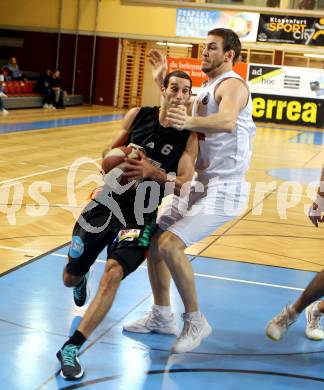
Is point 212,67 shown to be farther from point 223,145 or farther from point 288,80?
point 288,80

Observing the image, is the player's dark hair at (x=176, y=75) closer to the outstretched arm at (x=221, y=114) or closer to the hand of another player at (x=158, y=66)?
the outstretched arm at (x=221, y=114)

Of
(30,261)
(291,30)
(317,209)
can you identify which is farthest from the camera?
(291,30)

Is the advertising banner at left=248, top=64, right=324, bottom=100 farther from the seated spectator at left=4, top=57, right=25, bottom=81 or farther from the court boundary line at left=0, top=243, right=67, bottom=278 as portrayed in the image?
the court boundary line at left=0, top=243, right=67, bottom=278

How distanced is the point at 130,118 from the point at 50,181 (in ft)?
19.2

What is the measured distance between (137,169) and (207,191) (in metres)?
0.66

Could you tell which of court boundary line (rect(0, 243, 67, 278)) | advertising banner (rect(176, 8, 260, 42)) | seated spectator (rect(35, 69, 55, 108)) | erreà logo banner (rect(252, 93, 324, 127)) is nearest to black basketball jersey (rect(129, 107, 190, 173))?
court boundary line (rect(0, 243, 67, 278))

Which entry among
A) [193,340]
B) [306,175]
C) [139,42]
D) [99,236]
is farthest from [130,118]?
[139,42]

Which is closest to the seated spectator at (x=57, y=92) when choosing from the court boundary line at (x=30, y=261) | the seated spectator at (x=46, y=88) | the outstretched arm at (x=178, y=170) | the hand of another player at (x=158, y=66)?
the seated spectator at (x=46, y=88)

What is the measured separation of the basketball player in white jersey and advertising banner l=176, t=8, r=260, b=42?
2275 cm

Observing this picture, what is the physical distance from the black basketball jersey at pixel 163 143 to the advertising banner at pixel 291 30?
23330mm

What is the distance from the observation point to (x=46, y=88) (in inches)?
948

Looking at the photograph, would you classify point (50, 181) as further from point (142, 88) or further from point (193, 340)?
point (142, 88)

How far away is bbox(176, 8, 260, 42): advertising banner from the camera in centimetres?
2658

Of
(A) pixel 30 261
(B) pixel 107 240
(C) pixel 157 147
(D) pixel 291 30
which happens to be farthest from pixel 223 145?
(D) pixel 291 30
